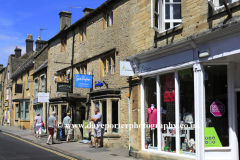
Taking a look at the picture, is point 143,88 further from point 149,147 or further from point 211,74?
point 211,74

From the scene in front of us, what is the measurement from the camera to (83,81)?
15.3 metres

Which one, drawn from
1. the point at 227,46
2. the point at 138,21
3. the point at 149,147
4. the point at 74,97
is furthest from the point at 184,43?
the point at 74,97

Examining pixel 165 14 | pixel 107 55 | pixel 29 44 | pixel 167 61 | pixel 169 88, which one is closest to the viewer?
pixel 167 61

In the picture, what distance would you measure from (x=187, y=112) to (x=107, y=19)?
27.4ft

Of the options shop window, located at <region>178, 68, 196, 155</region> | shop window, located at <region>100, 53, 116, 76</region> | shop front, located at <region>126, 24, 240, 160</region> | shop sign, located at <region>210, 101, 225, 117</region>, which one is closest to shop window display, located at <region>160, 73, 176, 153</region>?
shop front, located at <region>126, 24, 240, 160</region>

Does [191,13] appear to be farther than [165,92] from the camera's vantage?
No

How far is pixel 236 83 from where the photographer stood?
26.2ft

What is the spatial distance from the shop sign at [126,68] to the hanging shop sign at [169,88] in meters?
1.65

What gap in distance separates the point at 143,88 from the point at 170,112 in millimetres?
1670

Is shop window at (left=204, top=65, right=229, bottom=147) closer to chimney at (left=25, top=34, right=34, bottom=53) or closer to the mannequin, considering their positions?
the mannequin

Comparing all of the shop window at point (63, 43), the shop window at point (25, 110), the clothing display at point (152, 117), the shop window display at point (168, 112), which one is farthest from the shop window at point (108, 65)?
the shop window at point (25, 110)

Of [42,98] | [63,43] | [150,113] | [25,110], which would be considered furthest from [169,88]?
[25,110]

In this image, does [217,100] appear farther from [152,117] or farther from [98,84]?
[98,84]

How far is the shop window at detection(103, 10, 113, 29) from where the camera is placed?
14.9 meters
